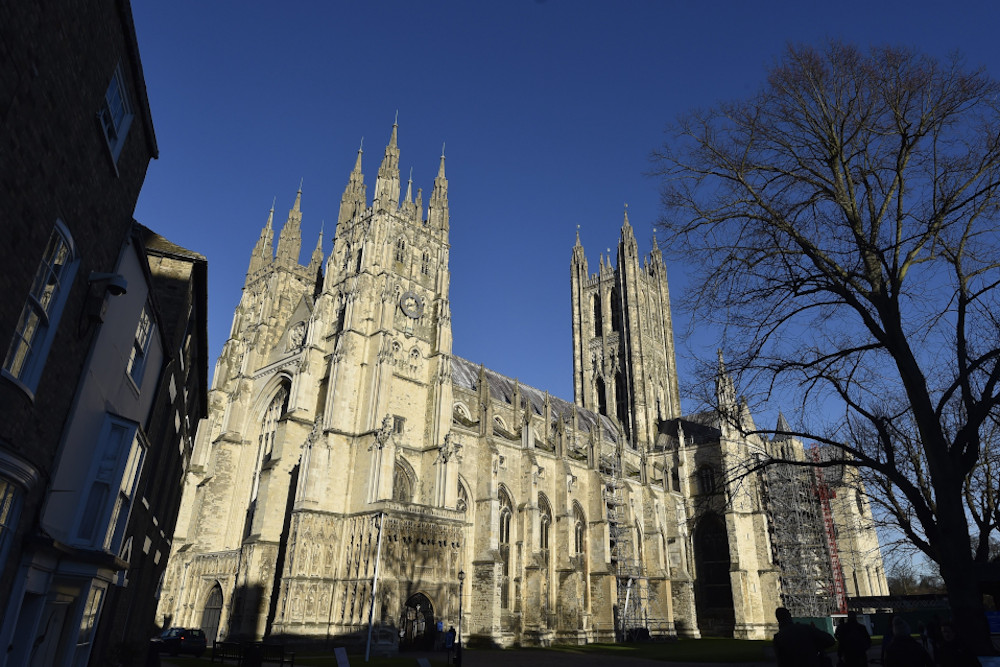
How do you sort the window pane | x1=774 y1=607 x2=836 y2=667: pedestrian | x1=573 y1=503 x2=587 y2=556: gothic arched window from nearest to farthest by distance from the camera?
the window pane → x1=774 y1=607 x2=836 y2=667: pedestrian → x1=573 y1=503 x2=587 y2=556: gothic arched window

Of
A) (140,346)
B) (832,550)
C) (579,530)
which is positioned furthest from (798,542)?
(140,346)

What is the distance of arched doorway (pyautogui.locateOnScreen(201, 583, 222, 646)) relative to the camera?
89.6ft

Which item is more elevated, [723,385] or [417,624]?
[723,385]

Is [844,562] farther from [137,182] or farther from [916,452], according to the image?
[137,182]

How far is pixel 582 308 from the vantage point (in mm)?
58906

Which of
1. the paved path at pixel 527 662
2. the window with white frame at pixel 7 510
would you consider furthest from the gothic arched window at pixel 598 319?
the window with white frame at pixel 7 510

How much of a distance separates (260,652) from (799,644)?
45.1 feet

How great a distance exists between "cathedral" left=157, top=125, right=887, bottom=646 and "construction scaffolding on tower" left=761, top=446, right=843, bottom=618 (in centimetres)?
19

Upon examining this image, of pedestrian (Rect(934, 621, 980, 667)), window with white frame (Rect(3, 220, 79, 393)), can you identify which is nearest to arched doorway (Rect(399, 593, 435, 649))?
pedestrian (Rect(934, 621, 980, 667))

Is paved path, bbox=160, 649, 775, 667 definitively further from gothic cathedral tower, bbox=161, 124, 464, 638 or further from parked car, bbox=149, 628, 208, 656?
gothic cathedral tower, bbox=161, 124, 464, 638

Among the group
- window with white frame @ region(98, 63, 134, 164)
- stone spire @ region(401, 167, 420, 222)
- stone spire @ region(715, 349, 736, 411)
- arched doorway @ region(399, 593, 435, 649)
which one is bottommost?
arched doorway @ region(399, 593, 435, 649)

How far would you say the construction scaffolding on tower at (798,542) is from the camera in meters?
42.4

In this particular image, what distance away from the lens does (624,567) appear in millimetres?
37094

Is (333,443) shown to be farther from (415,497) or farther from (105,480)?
(105,480)
